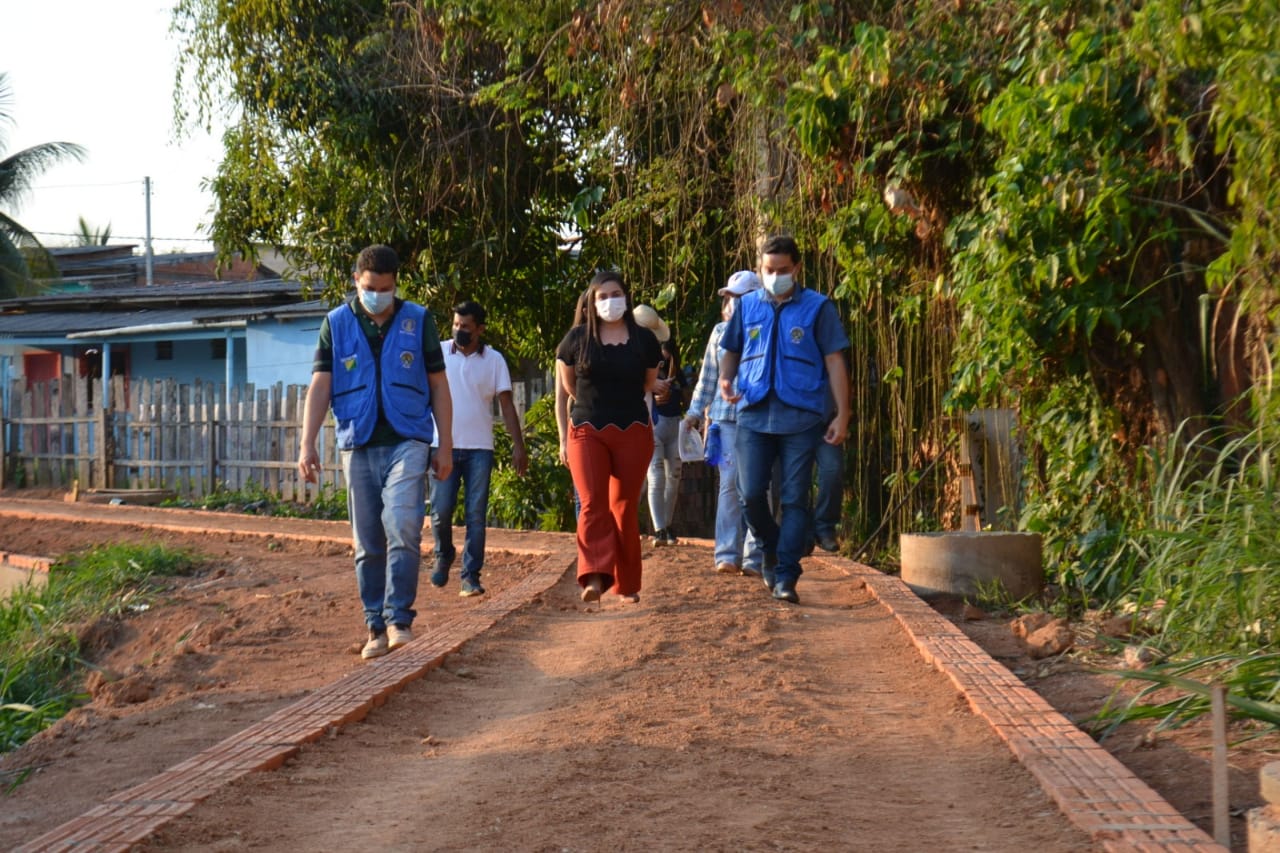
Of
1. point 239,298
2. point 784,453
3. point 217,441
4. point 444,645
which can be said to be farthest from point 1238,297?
point 239,298

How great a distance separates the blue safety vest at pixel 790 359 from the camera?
24.9ft

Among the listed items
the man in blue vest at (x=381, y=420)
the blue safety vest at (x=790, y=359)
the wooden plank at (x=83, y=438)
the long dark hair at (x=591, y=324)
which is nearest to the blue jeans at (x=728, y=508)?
the blue safety vest at (x=790, y=359)

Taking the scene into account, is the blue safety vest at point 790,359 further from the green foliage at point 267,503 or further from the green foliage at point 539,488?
the green foliage at point 267,503

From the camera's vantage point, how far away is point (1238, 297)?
Answer: 6.55 metres

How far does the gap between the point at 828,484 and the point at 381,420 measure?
2.82m

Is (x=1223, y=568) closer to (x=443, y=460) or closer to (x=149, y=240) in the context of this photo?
(x=443, y=460)

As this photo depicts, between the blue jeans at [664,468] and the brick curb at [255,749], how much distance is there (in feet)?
9.66

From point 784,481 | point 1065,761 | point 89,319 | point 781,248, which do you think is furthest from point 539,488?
point 89,319

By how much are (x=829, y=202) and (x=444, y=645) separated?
4.71 meters

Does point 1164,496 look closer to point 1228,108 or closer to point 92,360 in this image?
point 1228,108

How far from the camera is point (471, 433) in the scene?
8719 mm

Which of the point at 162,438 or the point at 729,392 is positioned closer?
the point at 729,392

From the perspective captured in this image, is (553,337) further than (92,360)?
No

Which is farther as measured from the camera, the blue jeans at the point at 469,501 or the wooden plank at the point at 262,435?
the wooden plank at the point at 262,435
